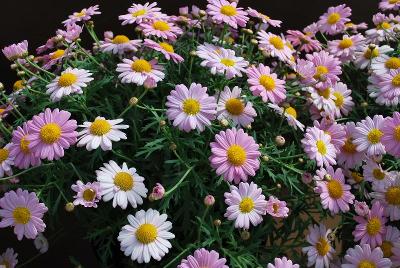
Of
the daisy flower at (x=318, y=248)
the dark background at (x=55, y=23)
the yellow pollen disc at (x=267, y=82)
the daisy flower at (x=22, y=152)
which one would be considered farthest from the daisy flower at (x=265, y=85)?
the dark background at (x=55, y=23)

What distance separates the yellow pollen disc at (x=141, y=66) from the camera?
0.96m

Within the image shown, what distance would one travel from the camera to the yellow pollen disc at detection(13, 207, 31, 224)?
0.87 m

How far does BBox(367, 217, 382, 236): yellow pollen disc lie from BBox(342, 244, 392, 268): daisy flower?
0.03 m

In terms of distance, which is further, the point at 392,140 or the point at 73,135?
the point at 392,140

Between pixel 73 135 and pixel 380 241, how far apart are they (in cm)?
49

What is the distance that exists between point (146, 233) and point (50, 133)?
188mm

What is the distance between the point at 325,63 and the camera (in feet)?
3.72

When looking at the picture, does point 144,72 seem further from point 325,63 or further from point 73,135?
point 325,63

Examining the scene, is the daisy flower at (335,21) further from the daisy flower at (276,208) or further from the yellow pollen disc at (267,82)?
the daisy flower at (276,208)

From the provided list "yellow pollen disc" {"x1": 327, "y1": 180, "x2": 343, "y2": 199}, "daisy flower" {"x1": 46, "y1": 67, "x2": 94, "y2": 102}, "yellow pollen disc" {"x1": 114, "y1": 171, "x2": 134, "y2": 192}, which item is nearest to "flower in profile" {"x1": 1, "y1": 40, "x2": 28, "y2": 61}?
"daisy flower" {"x1": 46, "y1": 67, "x2": 94, "y2": 102}

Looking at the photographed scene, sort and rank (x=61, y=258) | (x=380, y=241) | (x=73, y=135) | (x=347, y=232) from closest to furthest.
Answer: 1. (x=73, y=135)
2. (x=380, y=241)
3. (x=347, y=232)
4. (x=61, y=258)

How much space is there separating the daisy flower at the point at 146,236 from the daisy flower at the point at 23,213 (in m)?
0.11

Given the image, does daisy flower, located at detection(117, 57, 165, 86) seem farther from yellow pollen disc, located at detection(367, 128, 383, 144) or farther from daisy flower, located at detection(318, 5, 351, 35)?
daisy flower, located at detection(318, 5, 351, 35)

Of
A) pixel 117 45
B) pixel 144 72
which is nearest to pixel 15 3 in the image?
pixel 117 45
